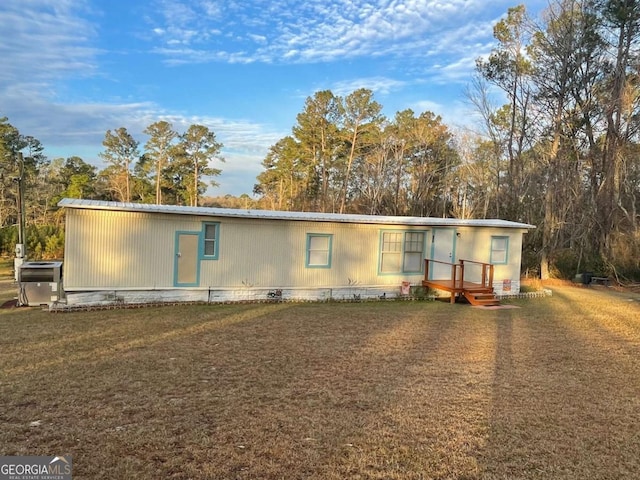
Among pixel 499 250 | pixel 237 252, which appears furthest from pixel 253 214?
pixel 499 250

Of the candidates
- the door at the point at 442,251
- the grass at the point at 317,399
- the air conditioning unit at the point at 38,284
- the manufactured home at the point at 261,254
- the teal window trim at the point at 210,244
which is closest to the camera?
the grass at the point at 317,399

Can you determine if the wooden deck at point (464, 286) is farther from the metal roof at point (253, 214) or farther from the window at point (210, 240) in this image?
the window at point (210, 240)

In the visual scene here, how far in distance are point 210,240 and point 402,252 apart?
5.10m

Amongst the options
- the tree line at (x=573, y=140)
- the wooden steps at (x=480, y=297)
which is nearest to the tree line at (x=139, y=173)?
the tree line at (x=573, y=140)

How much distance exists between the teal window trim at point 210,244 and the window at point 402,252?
4301mm

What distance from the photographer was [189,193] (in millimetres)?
44125

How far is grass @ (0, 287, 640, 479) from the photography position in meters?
3.31

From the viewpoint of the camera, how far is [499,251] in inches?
534

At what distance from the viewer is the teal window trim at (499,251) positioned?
44.2 ft

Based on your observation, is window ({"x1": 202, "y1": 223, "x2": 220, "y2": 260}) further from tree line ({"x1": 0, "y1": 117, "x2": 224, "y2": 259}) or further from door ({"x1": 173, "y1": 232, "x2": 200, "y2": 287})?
tree line ({"x1": 0, "y1": 117, "x2": 224, "y2": 259})

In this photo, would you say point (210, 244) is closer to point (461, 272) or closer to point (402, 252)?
point (402, 252)

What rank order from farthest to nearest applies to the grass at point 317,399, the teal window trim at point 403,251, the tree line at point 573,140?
the tree line at point 573,140, the teal window trim at point 403,251, the grass at point 317,399

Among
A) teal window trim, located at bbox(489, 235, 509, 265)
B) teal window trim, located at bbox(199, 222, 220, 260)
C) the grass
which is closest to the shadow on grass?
the grass

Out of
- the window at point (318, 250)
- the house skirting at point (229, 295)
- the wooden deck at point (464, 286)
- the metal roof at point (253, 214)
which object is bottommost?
the house skirting at point (229, 295)
